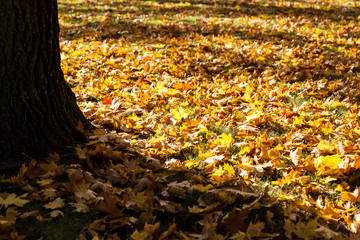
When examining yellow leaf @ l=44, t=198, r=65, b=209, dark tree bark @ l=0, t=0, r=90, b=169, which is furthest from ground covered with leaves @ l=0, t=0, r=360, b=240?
dark tree bark @ l=0, t=0, r=90, b=169

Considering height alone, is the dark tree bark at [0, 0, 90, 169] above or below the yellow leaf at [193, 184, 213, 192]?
above

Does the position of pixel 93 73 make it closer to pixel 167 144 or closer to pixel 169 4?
pixel 167 144

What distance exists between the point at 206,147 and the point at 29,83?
5.97ft

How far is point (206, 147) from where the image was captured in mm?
3203

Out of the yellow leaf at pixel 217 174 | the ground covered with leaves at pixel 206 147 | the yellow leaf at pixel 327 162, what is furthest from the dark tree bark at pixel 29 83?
the yellow leaf at pixel 327 162

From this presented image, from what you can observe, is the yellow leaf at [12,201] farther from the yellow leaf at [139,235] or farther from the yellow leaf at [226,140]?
the yellow leaf at [226,140]

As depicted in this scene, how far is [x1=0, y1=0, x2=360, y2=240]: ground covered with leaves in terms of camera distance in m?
2.08

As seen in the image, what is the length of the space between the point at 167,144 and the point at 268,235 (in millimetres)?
1491

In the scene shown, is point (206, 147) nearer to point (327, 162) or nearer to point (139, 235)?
point (327, 162)

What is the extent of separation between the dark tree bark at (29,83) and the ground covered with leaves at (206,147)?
0.23 metres

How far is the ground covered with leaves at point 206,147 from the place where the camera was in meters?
2.08

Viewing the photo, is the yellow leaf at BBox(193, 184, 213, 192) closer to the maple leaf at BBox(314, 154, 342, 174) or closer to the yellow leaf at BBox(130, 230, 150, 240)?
the yellow leaf at BBox(130, 230, 150, 240)

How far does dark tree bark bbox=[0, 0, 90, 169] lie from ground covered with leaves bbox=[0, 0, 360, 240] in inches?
9.0

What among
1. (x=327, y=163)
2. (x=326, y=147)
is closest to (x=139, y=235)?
(x=327, y=163)
